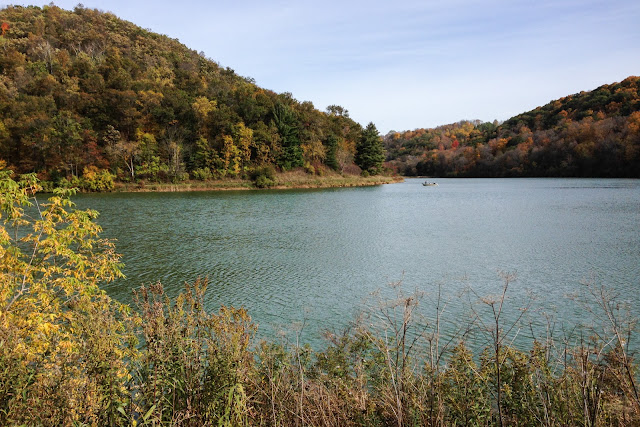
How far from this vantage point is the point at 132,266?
1432cm

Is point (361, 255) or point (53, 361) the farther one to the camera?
point (361, 255)

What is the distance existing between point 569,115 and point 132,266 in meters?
99.8

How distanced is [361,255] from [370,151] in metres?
54.5

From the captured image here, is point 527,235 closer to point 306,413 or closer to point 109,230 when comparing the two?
point 306,413

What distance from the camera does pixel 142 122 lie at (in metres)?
53.7

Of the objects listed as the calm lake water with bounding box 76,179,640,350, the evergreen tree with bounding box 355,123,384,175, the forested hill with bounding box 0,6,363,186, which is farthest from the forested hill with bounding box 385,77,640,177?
the calm lake water with bounding box 76,179,640,350

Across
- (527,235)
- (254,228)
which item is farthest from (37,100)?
(527,235)

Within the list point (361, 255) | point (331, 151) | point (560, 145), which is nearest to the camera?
point (361, 255)

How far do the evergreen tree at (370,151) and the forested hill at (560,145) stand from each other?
37543 millimetres

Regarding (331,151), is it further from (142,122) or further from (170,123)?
(142,122)

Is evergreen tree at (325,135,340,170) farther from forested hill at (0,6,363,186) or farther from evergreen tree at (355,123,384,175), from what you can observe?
evergreen tree at (355,123,384,175)

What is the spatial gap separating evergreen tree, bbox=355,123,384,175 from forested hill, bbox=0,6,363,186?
1.95 meters

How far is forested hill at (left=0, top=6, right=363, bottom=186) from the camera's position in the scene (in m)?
46.6

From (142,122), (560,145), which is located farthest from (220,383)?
(560,145)
